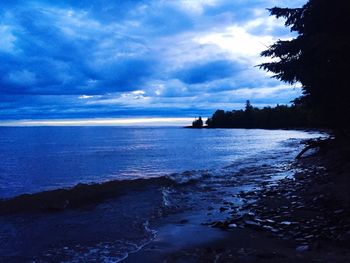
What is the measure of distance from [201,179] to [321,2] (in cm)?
1245

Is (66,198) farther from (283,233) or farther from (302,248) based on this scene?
(302,248)

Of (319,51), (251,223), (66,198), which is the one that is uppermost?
(319,51)

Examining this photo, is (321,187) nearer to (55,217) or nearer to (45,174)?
(55,217)

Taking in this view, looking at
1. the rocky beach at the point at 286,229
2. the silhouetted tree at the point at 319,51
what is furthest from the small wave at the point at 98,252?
the silhouetted tree at the point at 319,51

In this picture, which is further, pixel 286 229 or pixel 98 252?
pixel 286 229

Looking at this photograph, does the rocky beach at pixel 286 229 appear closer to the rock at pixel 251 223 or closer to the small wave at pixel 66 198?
the rock at pixel 251 223

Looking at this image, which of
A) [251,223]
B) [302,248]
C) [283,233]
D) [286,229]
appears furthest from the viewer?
[251,223]

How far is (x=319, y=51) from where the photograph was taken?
14438mm

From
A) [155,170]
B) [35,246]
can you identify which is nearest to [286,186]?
[35,246]

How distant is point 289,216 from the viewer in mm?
11211

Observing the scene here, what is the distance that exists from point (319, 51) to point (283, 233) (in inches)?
305

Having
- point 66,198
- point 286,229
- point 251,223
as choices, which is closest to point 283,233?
point 286,229

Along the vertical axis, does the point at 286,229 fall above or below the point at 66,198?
above

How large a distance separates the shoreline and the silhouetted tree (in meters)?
4.63
